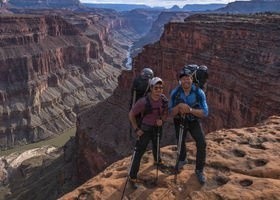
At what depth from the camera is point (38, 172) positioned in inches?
2494

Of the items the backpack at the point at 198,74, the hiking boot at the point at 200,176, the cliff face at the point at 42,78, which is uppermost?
the backpack at the point at 198,74

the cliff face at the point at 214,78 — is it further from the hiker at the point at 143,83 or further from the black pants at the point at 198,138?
the hiker at the point at 143,83

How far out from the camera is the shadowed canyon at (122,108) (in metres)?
13.9

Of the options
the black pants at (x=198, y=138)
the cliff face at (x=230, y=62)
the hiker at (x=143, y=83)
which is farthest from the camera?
the cliff face at (x=230, y=62)

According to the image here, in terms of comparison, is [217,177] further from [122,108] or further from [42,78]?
[42,78]

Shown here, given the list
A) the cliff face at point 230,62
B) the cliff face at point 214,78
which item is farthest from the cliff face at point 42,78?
the cliff face at point 230,62

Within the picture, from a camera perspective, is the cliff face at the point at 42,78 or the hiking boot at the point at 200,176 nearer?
the hiking boot at the point at 200,176

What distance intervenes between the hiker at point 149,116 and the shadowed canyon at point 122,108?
1.00 metres

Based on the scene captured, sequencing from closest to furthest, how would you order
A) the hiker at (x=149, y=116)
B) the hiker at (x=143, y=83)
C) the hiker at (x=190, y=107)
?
the hiker at (x=190, y=107) < the hiker at (x=149, y=116) < the hiker at (x=143, y=83)

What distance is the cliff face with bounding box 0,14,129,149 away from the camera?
9719 cm

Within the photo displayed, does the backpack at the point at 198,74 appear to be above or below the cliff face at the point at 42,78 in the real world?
above

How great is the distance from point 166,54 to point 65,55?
77.6 m

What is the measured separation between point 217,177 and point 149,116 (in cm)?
312

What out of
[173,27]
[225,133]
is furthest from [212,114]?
[225,133]
